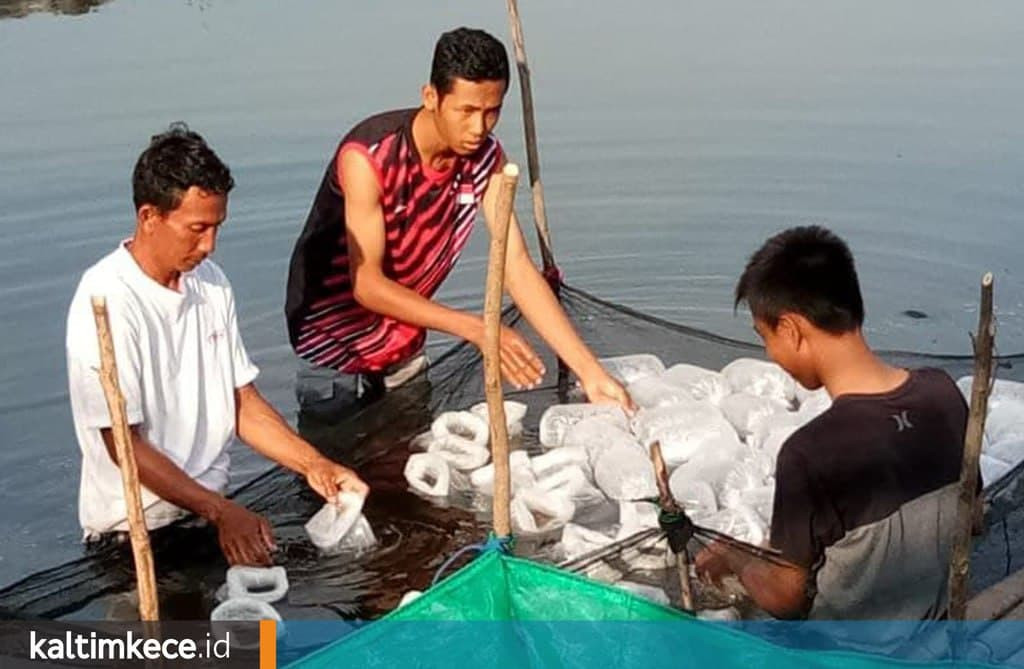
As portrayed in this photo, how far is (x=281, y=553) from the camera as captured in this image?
13.8 feet

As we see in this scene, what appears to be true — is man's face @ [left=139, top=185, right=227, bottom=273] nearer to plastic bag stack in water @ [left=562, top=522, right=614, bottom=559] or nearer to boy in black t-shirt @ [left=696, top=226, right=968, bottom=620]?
plastic bag stack in water @ [left=562, top=522, right=614, bottom=559]

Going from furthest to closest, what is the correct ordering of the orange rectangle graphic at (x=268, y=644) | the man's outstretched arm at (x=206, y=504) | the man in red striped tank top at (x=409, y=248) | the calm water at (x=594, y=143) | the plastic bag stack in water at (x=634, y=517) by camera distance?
the calm water at (x=594, y=143) < the man in red striped tank top at (x=409, y=248) < the plastic bag stack in water at (x=634, y=517) < the man's outstretched arm at (x=206, y=504) < the orange rectangle graphic at (x=268, y=644)

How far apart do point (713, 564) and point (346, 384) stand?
236 centimetres

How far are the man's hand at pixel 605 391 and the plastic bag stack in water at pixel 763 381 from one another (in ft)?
1.45

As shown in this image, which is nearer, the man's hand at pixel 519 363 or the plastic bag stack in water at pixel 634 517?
the plastic bag stack in water at pixel 634 517

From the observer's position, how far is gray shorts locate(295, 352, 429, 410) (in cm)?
536

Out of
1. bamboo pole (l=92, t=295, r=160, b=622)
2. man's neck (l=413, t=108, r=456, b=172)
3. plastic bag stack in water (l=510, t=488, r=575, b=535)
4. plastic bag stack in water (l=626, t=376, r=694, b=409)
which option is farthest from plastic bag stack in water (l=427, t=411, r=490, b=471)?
bamboo pole (l=92, t=295, r=160, b=622)

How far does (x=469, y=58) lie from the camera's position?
14.8 ft

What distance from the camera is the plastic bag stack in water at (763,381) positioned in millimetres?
5043

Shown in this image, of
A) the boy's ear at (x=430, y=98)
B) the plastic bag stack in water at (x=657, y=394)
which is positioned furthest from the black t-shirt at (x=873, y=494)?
the boy's ear at (x=430, y=98)

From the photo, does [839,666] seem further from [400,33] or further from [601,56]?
[400,33]

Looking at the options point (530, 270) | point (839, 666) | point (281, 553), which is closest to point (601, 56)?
point (530, 270)

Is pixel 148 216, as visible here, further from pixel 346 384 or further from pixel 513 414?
pixel 346 384

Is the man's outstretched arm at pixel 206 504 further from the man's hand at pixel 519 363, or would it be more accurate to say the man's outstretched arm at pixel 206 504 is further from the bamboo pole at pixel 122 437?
the man's hand at pixel 519 363
